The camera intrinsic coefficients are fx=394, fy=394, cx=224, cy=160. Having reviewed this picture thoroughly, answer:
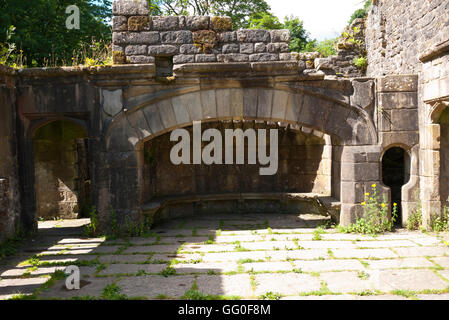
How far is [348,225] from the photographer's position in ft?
24.6

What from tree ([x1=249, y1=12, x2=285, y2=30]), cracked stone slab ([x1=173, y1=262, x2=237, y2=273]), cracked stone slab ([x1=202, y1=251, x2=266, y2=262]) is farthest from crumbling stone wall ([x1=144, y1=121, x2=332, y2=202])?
tree ([x1=249, y1=12, x2=285, y2=30])

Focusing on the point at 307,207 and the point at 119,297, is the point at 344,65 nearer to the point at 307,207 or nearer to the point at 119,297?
the point at 307,207

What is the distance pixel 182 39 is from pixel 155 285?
175 inches

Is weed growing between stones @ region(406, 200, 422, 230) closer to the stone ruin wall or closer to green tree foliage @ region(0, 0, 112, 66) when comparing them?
the stone ruin wall

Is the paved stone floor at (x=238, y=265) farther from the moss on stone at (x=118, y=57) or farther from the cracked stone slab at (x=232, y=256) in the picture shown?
the moss on stone at (x=118, y=57)

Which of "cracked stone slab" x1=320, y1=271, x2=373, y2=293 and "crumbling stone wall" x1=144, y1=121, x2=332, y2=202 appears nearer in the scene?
"cracked stone slab" x1=320, y1=271, x2=373, y2=293

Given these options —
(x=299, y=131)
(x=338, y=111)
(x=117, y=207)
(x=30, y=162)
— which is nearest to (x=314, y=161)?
(x=299, y=131)

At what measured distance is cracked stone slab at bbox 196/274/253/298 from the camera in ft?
14.9

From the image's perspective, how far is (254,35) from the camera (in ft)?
23.8

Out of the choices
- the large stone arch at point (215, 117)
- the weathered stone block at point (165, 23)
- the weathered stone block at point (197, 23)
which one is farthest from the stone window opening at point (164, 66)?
the weathered stone block at point (197, 23)

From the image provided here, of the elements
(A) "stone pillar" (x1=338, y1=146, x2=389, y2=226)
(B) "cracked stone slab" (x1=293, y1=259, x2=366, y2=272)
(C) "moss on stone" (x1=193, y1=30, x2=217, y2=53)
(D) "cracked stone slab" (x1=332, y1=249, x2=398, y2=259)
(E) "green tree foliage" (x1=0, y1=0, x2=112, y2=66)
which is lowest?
(B) "cracked stone slab" (x1=293, y1=259, x2=366, y2=272)

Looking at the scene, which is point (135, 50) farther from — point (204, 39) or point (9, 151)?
point (9, 151)

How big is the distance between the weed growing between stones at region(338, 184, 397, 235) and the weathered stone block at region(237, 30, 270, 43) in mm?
3408
